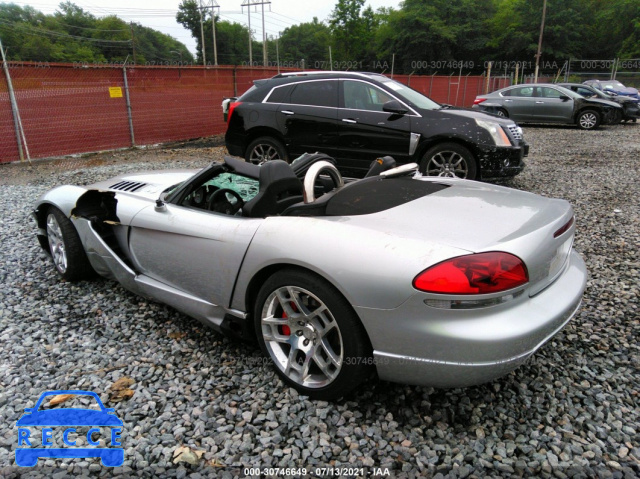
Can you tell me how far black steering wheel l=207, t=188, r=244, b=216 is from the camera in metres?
2.95

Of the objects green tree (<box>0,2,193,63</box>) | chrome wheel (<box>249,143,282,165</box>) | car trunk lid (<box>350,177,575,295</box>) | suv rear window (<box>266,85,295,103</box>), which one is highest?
green tree (<box>0,2,193,63</box>)

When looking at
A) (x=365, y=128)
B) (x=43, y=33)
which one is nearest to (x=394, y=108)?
(x=365, y=128)

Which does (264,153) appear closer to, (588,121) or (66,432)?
(66,432)

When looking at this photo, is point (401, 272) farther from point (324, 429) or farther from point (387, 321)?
point (324, 429)

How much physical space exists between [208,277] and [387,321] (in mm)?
1179

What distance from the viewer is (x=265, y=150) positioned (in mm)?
7480

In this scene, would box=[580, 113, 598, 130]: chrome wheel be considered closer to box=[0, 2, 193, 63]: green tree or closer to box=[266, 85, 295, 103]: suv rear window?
box=[266, 85, 295, 103]: suv rear window

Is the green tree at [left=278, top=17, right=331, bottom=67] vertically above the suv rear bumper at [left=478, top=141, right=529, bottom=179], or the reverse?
the green tree at [left=278, top=17, right=331, bottom=67]

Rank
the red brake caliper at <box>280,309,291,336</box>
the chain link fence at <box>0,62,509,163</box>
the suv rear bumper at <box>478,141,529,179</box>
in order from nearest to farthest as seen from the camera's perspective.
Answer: the red brake caliper at <box>280,309,291,336</box>
the suv rear bumper at <box>478,141,529,179</box>
the chain link fence at <box>0,62,509,163</box>

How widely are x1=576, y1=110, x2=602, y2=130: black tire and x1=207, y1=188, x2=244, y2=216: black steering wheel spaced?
618 inches

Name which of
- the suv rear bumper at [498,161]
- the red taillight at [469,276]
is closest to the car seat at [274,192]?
the red taillight at [469,276]

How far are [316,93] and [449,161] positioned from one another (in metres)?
2.32

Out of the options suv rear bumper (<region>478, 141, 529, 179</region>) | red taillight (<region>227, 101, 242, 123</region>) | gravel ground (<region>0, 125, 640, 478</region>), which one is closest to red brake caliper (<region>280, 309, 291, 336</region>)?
gravel ground (<region>0, 125, 640, 478</region>)

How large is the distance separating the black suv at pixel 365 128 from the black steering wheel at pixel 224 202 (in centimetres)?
382
